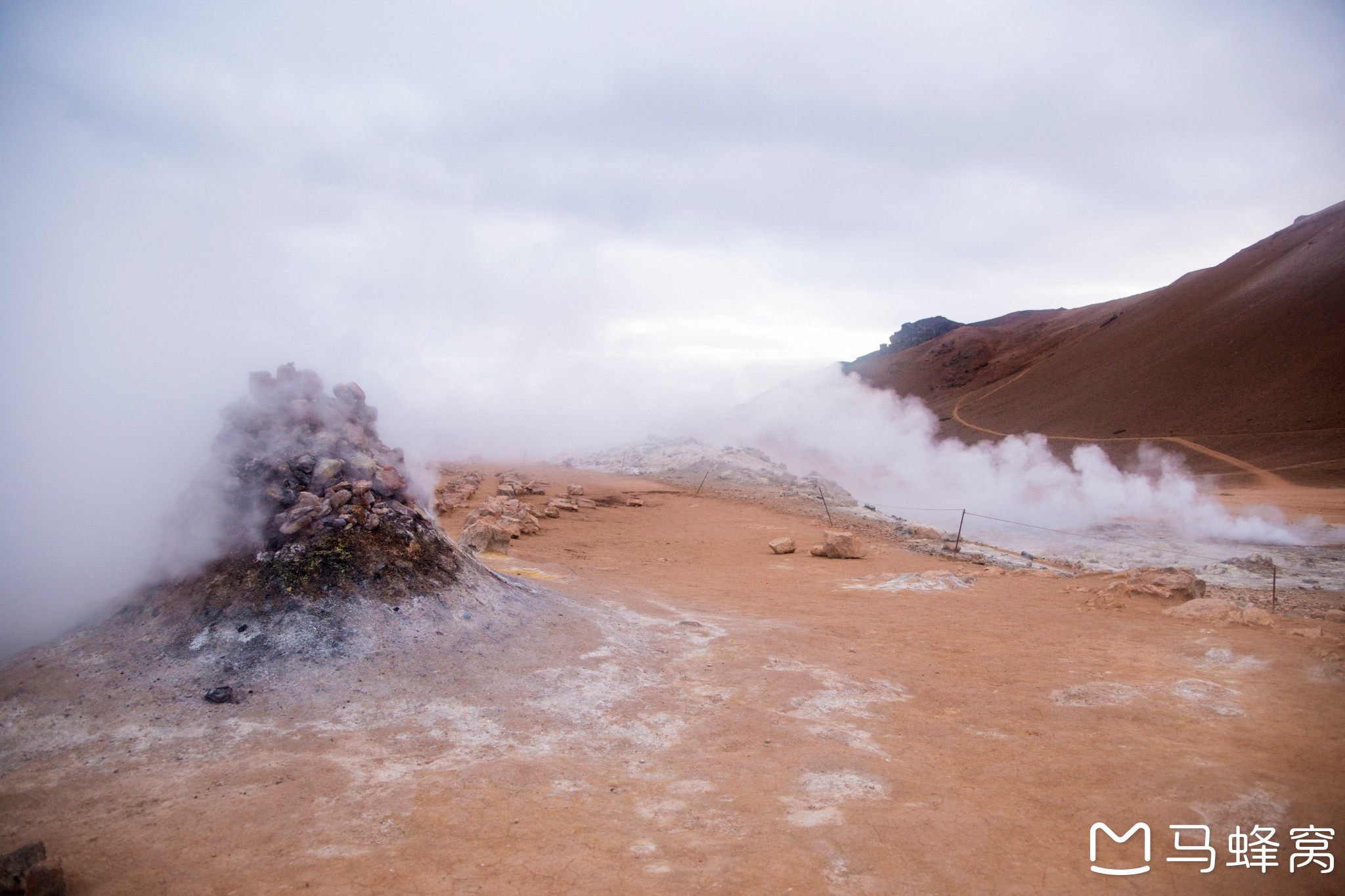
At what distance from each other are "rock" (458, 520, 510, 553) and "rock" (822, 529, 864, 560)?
6.79 m

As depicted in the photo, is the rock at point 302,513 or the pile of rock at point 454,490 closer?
the rock at point 302,513

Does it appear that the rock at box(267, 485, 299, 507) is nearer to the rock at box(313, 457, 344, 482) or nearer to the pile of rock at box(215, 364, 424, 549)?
the pile of rock at box(215, 364, 424, 549)

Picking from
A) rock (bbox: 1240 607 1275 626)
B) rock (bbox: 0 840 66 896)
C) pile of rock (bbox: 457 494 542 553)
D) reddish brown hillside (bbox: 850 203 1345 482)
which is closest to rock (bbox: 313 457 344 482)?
pile of rock (bbox: 457 494 542 553)

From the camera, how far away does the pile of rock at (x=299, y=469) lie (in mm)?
6758

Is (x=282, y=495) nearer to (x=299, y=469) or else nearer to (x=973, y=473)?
(x=299, y=469)

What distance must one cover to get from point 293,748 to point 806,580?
366 inches

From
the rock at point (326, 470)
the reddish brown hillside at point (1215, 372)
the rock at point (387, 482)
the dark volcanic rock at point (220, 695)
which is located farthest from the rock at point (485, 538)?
Result: the reddish brown hillside at point (1215, 372)

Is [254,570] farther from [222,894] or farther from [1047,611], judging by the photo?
[1047,611]

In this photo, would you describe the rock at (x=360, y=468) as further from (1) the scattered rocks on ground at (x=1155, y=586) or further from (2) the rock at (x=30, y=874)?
(1) the scattered rocks on ground at (x=1155, y=586)

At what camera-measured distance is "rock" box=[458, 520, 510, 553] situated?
1191 centimetres

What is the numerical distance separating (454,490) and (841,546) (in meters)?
12.2

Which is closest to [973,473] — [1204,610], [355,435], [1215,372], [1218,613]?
[1204,610]

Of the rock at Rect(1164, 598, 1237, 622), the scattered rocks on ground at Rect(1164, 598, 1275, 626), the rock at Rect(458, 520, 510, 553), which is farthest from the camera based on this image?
the rock at Rect(458, 520, 510, 553)

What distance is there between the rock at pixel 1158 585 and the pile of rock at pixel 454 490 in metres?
14.9
